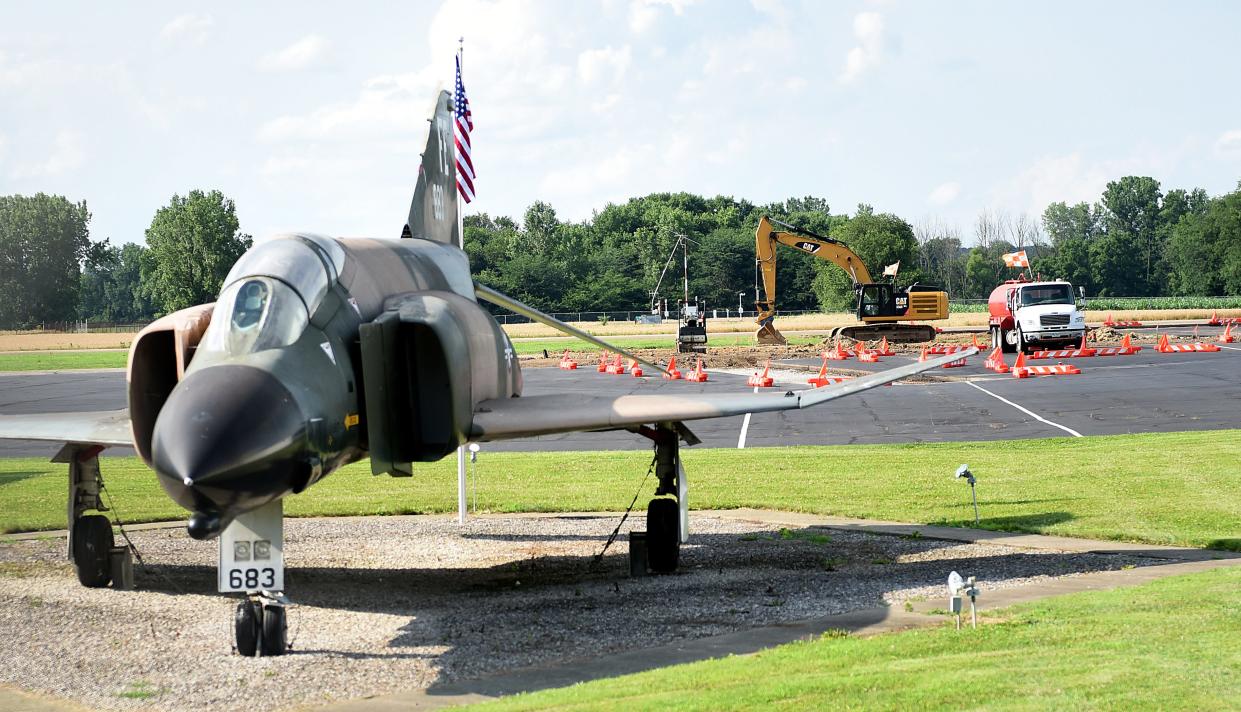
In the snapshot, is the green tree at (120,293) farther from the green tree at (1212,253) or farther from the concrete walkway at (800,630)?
the green tree at (1212,253)

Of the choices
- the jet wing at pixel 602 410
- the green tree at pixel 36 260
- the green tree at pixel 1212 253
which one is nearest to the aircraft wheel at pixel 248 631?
the jet wing at pixel 602 410

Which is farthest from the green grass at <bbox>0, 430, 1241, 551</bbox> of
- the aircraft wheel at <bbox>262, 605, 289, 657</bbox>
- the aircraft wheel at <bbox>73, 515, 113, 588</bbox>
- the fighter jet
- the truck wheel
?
the truck wheel

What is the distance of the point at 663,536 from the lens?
49.9 feet

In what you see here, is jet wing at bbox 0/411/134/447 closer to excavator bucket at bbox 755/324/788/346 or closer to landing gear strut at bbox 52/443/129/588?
landing gear strut at bbox 52/443/129/588

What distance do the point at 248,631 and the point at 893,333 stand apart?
179 feet

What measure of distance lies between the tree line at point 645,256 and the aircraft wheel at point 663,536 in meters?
36.1

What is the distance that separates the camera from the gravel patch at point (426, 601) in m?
10.6

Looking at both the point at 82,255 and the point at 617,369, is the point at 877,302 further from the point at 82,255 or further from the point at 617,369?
the point at 82,255

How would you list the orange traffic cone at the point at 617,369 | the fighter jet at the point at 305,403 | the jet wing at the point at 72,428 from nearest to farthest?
1. the fighter jet at the point at 305,403
2. the jet wing at the point at 72,428
3. the orange traffic cone at the point at 617,369

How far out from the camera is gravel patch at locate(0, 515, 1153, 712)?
34.8 ft

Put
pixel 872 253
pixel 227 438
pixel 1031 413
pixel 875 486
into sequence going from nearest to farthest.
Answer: pixel 227 438 → pixel 875 486 → pixel 1031 413 → pixel 872 253

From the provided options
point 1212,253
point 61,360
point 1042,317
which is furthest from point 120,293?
point 1212,253

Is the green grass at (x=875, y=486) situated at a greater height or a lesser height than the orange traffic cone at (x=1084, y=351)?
lesser

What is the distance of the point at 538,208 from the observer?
171 meters
